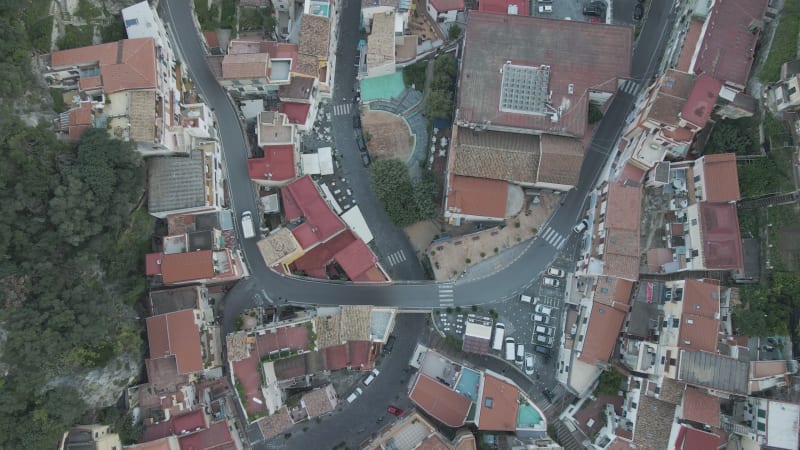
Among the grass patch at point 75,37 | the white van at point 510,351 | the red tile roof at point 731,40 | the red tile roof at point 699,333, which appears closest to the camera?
the red tile roof at point 699,333

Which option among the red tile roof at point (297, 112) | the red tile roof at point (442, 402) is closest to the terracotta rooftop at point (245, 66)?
the red tile roof at point (297, 112)

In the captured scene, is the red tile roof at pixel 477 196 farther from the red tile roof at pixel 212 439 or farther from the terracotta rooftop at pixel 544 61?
the red tile roof at pixel 212 439

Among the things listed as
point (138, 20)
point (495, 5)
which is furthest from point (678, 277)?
point (138, 20)

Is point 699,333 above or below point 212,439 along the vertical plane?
above

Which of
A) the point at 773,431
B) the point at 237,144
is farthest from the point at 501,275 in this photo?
the point at 237,144

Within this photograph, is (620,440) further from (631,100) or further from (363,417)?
(631,100)

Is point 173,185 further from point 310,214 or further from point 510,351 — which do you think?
point 510,351

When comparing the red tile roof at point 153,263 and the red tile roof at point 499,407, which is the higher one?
the red tile roof at point 153,263
